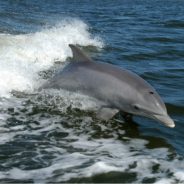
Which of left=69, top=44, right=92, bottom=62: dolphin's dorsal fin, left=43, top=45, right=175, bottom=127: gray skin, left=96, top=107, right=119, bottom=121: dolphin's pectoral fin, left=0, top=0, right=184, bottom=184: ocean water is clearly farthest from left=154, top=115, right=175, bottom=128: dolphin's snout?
left=69, top=44, right=92, bottom=62: dolphin's dorsal fin

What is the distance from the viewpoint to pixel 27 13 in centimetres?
2705

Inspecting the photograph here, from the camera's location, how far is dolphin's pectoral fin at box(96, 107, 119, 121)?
28.1 feet

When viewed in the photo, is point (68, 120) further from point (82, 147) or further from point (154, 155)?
point (154, 155)

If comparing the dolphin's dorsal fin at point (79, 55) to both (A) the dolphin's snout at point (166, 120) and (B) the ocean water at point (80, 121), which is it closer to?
(B) the ocean water at point (80, 121)

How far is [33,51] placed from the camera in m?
16.0

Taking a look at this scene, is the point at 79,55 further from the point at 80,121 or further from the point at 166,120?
the point at 166,120

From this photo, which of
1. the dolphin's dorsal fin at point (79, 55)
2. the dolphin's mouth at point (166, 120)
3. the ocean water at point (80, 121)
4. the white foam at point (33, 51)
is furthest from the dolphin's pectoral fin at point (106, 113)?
the white foam at point (33, 51)

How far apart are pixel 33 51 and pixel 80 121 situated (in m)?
7.58

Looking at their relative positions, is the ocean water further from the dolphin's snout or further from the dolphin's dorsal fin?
the dolphin's dorsal fin

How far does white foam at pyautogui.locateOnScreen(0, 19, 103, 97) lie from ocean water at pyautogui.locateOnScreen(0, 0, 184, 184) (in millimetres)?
27

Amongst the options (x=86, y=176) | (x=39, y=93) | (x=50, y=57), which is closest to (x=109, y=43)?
(x=50, y=57)

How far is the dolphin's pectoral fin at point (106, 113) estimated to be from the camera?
857 cm

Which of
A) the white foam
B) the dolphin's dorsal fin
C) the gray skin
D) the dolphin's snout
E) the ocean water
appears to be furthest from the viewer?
the white foam

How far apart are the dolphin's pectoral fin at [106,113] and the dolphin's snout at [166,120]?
0.85 metres
